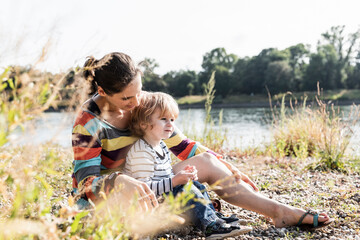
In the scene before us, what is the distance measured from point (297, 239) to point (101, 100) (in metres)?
1.53

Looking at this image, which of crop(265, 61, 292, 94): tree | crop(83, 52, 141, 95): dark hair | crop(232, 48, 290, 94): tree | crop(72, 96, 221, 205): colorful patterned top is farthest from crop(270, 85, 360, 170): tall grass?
crop(232, 48, 290, 94): tree

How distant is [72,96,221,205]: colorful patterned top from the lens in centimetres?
179

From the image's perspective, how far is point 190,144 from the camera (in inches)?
100

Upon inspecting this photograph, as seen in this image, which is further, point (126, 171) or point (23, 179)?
point (126, 171)

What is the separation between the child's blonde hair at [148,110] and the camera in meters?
2.28

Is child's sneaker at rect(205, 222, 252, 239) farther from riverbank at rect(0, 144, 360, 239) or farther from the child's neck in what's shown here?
the child's neck

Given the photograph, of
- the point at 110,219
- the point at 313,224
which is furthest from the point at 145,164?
the point at 313,224

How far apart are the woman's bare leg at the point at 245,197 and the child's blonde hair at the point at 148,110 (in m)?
0.37

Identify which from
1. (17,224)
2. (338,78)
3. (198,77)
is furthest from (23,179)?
(198,77)

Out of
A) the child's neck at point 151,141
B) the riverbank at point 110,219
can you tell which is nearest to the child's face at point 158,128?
the child's neck at point 151,141

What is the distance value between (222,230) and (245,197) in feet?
1.21

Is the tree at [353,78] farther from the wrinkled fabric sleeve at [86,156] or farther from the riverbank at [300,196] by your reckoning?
the wrinkled fabric sleeve at [86,156]

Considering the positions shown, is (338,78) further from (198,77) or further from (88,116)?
(88,116)

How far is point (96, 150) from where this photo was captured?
6.30 feet
